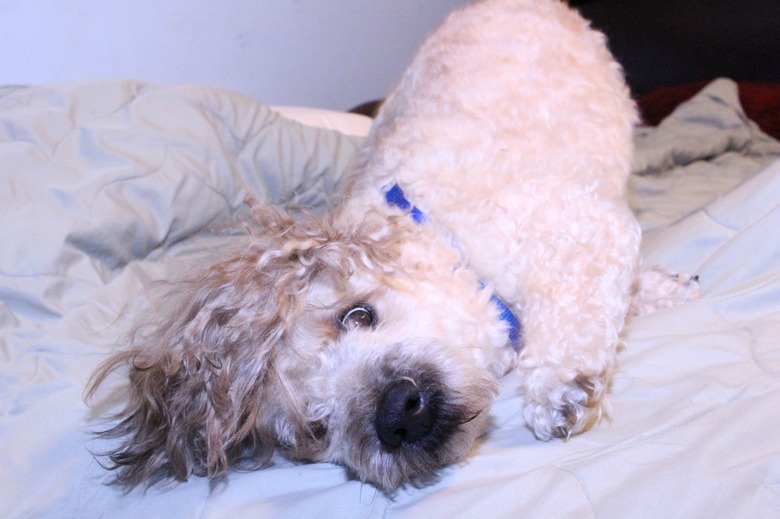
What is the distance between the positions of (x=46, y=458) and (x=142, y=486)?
232 mm

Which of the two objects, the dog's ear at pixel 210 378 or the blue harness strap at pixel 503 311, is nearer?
the dog's ear at pixel 210 378

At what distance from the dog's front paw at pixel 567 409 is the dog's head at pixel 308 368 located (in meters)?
0.12

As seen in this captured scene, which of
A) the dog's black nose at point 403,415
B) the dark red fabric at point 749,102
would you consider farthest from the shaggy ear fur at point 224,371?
the dark red fabric at point 749,102

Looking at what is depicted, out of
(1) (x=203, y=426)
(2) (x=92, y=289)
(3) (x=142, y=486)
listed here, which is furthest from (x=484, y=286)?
(2) (x=92, y=289)

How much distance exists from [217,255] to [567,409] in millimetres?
933

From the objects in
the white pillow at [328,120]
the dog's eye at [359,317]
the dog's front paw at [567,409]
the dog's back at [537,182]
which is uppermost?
the dog's back at [537,182]

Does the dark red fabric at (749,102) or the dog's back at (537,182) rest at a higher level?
the dog's back at (537,182)

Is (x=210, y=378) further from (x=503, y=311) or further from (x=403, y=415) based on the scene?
(x=503, y=311)

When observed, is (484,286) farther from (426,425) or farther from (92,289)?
(92,289)

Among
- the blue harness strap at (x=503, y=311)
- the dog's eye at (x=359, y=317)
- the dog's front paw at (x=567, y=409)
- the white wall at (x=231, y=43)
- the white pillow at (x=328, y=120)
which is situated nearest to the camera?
the dog's front paw at (x=567, y=409)

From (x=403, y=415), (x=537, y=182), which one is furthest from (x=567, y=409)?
(x=537, y=182)

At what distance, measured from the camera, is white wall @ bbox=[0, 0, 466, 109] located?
2.57 m

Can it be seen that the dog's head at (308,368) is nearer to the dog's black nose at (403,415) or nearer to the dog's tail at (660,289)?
the dog's black nose at (403,415)

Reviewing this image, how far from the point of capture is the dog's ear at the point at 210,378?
147 cm
